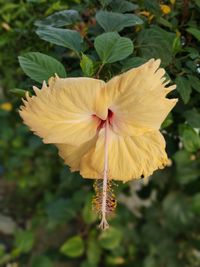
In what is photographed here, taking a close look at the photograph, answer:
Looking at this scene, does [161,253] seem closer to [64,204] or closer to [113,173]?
[64,204]

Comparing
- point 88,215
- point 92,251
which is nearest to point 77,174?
point 88,215

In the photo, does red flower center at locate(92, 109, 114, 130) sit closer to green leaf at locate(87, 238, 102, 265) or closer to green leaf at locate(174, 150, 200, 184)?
green leaf at locate(174, 150, 200, 184)

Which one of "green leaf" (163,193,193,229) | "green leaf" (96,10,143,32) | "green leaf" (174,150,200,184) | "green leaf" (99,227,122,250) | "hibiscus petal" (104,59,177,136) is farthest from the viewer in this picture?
"green leaf" (99,227,122,250)

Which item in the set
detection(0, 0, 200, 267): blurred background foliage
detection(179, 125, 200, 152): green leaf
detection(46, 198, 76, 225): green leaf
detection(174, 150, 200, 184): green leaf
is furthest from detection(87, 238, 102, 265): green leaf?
detection(179, 125, 200, 152): green leaf

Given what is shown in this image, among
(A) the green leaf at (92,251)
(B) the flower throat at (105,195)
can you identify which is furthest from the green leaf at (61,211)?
(B) the flower throat at (105,195)

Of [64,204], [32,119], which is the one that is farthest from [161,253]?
[32,119]

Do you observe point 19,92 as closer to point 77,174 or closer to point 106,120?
point 106,120

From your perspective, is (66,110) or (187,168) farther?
(187,168)
